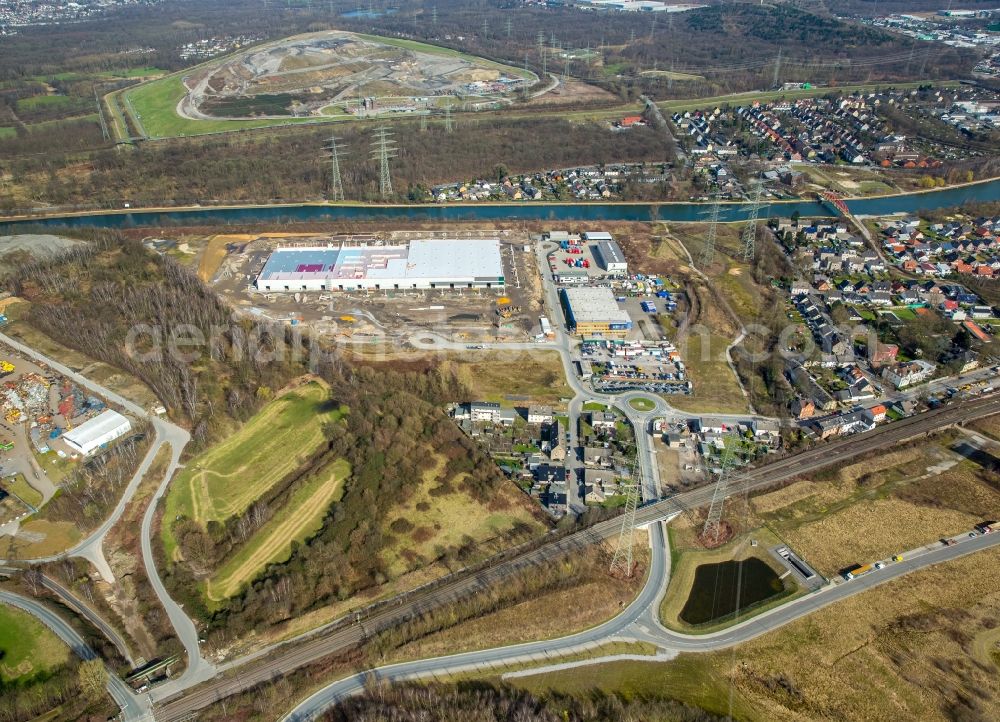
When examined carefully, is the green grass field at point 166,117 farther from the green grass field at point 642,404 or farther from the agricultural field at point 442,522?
the agricultural field at point 442,522

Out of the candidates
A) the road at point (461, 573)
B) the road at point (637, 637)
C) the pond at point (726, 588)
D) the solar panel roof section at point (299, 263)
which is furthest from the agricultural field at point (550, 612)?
the solar panel roof section at point (299, 263)

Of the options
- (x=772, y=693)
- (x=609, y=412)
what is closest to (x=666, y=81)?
(x=609, y=412)

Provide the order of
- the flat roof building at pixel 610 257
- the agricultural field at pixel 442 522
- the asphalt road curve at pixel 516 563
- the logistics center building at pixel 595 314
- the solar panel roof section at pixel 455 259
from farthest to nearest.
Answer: the flat roof building at pixel 610 257 → the solar panel roof section at pixel 455 259 → the logistics center building at pixel 595 314 → the agricultural field at pixel 442 522 → the asphalt road curve at pixel 516 563

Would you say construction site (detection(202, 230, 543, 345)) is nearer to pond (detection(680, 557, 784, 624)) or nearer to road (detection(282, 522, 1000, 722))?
pond (detection(680, 557, 784, 624))

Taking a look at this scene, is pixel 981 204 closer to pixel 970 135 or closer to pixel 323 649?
pixel 970 135

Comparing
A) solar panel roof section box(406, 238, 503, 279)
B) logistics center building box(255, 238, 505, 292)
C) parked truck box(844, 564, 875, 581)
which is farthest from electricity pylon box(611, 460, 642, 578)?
solar panel roof section box(406, 238, 503, 279)

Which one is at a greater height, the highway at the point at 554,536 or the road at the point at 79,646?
the road at the point at 79,646

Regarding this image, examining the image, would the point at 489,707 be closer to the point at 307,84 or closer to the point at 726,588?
the point at 726,588

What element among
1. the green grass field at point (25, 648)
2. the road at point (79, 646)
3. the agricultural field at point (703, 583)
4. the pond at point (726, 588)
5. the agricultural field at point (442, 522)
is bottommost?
the pond at point (726, 588)
